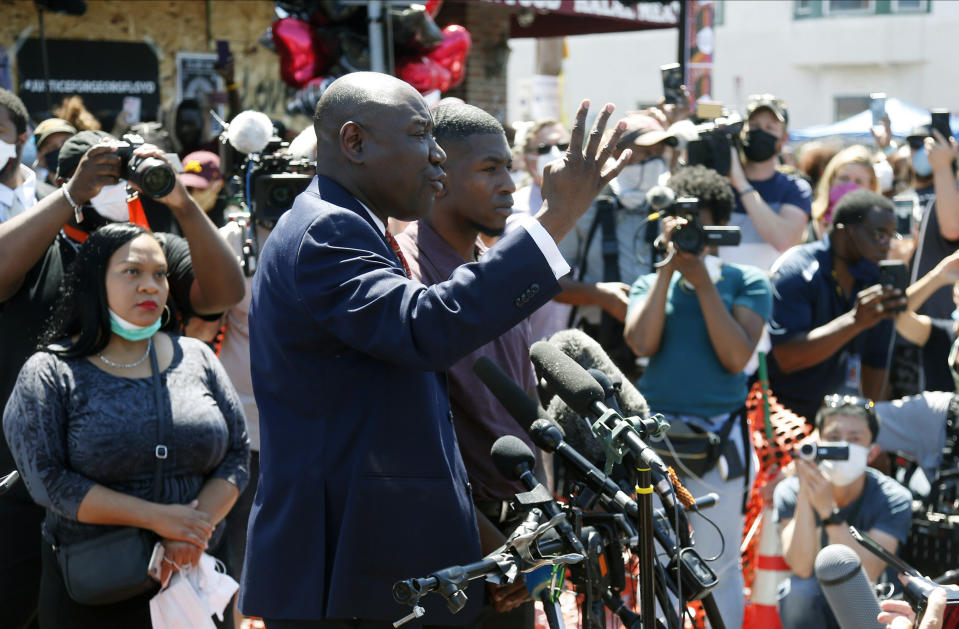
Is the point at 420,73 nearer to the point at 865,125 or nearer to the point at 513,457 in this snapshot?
the point at 513,457

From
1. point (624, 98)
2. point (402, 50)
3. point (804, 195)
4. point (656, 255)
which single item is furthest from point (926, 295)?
point (624, 98)

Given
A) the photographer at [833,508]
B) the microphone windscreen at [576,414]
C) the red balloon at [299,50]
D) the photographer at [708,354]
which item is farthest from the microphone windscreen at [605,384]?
the red balloon at [299,50]

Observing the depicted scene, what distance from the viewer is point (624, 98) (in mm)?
27938

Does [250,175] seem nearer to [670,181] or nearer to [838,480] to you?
[670,181]

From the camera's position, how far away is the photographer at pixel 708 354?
191 inches

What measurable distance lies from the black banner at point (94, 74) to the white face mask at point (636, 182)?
635 cm

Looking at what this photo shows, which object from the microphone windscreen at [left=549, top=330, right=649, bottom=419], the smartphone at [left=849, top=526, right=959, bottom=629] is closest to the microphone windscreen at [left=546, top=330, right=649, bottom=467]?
the microphone windscreen at [left=549, top=330, right=649, bottom=419]

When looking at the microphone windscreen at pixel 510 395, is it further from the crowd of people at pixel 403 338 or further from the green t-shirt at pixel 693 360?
the green t-shirt at pixel 693 360

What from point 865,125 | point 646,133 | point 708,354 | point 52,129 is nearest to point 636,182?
point 646,133

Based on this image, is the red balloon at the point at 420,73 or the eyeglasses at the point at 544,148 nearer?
the eyeglasses at the point at 544,148

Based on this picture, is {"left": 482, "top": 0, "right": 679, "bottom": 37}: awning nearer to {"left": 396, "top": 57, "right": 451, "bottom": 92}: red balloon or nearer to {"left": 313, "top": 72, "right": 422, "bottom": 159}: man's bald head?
{"left": 396, "top": 57, "right": 451, "bottom": 92}: red balloon

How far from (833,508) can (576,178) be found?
297cm

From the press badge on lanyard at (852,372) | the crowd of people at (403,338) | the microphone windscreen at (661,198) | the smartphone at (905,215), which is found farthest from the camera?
the smartphone at (905,215)

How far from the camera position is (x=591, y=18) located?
A: 48.3 ft
